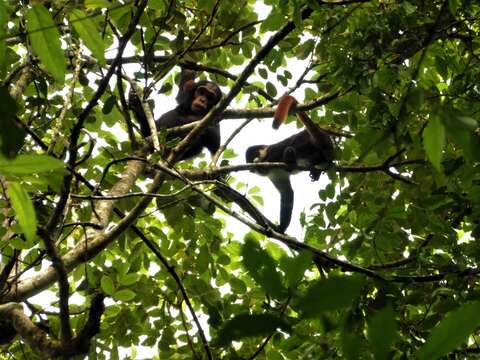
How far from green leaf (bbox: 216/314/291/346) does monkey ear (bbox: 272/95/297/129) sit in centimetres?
352

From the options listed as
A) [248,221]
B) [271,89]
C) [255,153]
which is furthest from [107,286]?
[255,153]

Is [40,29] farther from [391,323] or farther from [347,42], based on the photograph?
[347,42]

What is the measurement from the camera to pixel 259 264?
0.82 meters

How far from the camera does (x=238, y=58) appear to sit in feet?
18.0

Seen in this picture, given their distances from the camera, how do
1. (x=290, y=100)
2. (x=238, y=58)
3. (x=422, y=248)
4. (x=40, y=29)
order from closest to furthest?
(x=40, y=29)
(x=422, y=248)
(x=290, y=100)
(x=238, y=58)

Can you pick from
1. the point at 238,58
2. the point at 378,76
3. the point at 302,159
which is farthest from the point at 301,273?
the point at 302,159

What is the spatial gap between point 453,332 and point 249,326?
277 mm

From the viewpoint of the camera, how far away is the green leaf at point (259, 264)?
0.81 meters

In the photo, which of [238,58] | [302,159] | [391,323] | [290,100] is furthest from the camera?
[302,159]

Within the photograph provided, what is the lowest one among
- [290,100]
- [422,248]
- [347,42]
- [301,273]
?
[301,273]

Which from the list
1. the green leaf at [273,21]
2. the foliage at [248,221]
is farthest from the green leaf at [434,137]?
the green leaf at [273,21]

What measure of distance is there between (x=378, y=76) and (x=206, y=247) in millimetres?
2167

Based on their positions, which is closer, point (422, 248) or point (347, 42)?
point (347, 42)

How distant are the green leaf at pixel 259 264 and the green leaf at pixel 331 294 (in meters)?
0.09
